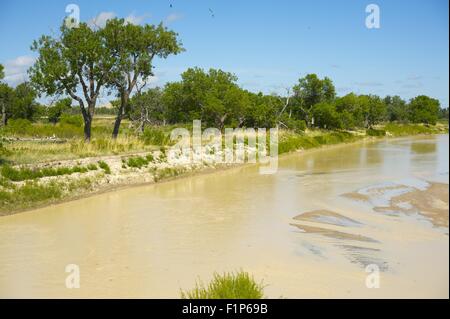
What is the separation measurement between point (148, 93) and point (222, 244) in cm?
3281

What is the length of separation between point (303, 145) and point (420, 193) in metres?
21.7

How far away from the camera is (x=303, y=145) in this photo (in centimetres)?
3825

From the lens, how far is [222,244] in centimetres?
1104

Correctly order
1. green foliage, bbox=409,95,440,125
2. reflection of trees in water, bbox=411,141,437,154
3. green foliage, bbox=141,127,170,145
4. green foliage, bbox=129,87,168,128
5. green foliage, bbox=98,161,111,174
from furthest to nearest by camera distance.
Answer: green foliage, bbox=409,95,440,125, green foliage, bbox=129,87,168,128, reflection of trees in water, bbox=411,141,437,154, green foliage, bbox=141,127,170,145, green foliage, bbox=98,161,111,174

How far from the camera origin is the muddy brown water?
27.4 ft

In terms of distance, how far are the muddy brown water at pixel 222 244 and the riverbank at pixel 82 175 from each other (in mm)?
644

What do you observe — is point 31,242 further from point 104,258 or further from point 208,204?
point 208,204

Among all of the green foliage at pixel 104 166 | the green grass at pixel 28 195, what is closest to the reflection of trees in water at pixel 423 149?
the green foliage at pixel 104 166

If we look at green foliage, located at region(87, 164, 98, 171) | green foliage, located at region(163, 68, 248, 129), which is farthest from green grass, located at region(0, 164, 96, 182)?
green foliage, located at region(163, 68, 248, 129)

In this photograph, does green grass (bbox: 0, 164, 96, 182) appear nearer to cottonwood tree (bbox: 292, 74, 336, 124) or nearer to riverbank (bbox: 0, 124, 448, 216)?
riverbank (bbox: 0, 124, 448, 216)

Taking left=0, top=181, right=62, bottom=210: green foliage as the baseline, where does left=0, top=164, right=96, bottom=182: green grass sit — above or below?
above

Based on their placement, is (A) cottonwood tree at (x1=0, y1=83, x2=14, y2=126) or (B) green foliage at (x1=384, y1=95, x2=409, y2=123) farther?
(B) green foliage at (x1=384, y1=95, x2=409, y2=123)

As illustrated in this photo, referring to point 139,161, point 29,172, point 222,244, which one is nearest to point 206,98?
point 139,161

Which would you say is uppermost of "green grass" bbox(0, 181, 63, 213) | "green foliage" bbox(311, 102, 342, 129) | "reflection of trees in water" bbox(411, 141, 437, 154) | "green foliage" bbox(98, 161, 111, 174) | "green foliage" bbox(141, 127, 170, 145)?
"green foliage" bbox(311, 102, 342, 129)
